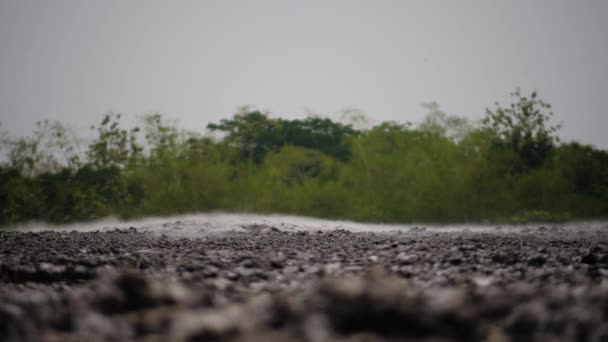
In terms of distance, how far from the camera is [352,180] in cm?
2192

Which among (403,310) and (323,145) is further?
(323,145)

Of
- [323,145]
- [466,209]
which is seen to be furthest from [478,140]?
[323,145]

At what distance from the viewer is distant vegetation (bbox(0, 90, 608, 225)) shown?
19.5 m

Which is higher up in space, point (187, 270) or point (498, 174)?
point (498, 174)

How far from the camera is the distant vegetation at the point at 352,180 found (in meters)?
19.5

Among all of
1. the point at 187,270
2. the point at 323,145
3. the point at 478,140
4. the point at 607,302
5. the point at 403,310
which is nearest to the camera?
the point at 403,310

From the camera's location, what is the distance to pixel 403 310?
1.69 metres

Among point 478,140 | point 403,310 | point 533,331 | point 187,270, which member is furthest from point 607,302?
point 478,140

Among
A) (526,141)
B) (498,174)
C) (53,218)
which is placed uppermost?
(526,141)

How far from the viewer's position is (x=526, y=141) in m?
20.9

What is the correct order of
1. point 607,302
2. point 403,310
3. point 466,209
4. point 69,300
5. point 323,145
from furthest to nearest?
point 323,145 → point 466,209 → point 69,300 → point 607,302 → point 403,310

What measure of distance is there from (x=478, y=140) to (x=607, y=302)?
68.0 ft

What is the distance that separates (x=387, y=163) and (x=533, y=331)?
2001 centimetres

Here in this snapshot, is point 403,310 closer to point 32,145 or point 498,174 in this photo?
point 498,174
